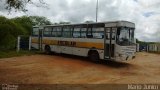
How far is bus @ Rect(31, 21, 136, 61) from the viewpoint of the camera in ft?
64.7

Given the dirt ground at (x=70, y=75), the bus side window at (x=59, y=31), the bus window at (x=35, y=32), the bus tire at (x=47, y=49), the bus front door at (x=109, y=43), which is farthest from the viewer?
the bus window at (x=35, y=32)

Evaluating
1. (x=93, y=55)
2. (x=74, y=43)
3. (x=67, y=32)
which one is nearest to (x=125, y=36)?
(x=93, y=55)

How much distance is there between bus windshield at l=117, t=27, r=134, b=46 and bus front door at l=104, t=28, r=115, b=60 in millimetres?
489

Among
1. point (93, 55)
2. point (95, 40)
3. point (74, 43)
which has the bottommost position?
point (93, 55)

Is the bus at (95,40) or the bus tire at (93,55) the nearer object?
the bus at (95,40)

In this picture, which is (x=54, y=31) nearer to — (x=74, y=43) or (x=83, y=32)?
(x=74, y=43)

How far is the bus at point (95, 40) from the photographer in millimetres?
19734

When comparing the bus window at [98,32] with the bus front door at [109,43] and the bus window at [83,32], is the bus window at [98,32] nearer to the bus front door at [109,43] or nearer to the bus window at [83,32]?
the bus front door at [109,43]

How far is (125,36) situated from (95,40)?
7.97ft

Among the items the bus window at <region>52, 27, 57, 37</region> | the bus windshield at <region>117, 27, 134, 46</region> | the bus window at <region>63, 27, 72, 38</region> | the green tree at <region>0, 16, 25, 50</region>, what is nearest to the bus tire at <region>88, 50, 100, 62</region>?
the bus windshield at <region>117, 27, 134, 46</region>

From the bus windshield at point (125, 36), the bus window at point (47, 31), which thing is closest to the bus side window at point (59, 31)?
the bus window at point (47, 31)

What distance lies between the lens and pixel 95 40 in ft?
70.3

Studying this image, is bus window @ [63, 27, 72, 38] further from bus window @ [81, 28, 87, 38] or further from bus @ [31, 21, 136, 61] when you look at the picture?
bus window @ [81, 28, 87, 38]

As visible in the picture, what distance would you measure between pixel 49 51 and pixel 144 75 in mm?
12821
